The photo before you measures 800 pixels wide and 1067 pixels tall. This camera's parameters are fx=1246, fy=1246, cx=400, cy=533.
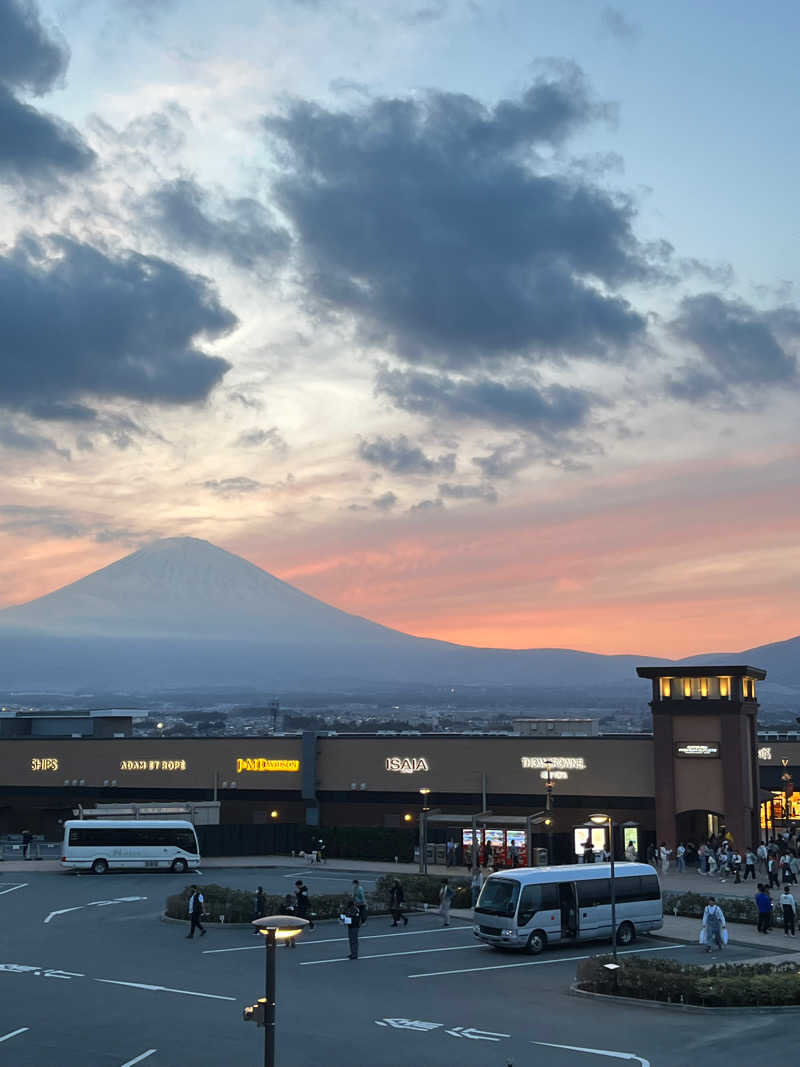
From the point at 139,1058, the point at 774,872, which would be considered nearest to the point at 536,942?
the point at 139,1058

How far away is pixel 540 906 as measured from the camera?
119 ft

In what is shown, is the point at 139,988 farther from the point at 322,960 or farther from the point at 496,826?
the point at 496,826

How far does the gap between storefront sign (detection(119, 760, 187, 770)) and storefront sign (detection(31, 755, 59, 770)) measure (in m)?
4.38

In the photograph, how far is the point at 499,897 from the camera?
36.7 metres

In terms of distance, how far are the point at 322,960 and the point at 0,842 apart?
4176 cm

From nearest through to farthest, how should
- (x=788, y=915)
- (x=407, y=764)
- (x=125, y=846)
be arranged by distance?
(x=788, y=915), (x=125, y=846), (x=407, y=764)

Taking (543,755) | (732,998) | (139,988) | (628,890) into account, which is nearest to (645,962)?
(732,998)

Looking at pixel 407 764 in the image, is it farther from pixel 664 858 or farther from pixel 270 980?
pixel 270 980

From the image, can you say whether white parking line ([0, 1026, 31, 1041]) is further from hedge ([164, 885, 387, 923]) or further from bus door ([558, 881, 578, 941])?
bus door ([558, 881, 578, 941])

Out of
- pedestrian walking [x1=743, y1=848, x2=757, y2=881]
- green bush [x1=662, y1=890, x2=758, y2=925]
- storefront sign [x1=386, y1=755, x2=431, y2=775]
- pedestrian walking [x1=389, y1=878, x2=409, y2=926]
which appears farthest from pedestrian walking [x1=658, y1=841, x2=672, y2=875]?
pedestrian walking [x1=389, y1=878, x2=409, y2=926]

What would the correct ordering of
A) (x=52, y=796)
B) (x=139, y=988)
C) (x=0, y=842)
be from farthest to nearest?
1. (x=52, y=796)
2. (x=0, y=842)
3. (x=139, y=988)

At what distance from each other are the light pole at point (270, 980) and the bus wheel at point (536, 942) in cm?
1756

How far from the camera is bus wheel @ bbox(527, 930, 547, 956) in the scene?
3603 cm

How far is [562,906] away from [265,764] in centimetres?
3812
